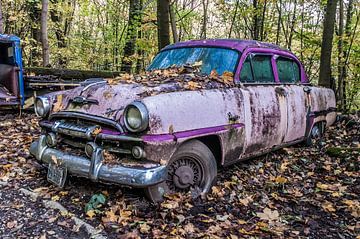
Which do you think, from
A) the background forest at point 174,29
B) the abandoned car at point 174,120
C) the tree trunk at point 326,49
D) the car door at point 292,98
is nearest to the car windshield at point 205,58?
the abandoned car at point 174,120

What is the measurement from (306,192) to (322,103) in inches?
99.8

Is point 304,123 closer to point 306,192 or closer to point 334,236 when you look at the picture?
point 306,192

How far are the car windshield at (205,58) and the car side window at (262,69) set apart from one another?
41 cm

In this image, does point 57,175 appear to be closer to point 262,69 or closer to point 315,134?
point 262,69

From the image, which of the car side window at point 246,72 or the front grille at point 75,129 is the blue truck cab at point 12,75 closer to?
the front grille at point 75,129

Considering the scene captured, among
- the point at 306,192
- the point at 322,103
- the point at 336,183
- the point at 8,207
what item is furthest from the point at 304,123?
the point at 8,207

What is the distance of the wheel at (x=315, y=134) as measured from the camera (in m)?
6.03

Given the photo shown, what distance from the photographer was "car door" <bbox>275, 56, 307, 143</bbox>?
204 inches

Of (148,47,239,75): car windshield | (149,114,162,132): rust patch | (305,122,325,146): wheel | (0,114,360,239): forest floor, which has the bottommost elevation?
(0,114,360,239): forest floor

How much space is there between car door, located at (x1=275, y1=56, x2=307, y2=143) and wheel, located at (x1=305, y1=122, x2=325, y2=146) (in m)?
0.44

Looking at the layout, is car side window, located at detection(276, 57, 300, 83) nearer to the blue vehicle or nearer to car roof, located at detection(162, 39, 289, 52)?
car roof, located at detection(162, 39, 289, 52)

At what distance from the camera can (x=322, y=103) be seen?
6195 millimetres

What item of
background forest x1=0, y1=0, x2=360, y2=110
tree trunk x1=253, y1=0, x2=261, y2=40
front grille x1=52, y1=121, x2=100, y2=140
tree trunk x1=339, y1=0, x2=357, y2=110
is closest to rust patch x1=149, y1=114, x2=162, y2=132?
front grille x1=52, y1=121, x2=100, y2=140

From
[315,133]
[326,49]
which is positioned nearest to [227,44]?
[315,133]
